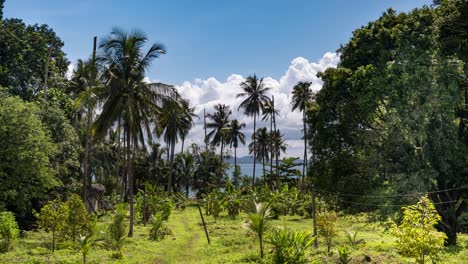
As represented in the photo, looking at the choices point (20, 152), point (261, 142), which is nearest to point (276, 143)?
point (261, 142)

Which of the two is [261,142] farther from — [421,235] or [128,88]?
[421,235]

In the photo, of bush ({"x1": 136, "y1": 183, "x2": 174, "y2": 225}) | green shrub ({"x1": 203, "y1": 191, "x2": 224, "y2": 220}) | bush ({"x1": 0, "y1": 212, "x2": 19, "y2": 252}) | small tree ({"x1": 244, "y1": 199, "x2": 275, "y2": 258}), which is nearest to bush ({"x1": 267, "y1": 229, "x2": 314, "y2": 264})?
small tree ({"x1": 244, "y1": 199, "x2": 275, "y2": 258})

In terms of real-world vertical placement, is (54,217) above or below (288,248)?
above

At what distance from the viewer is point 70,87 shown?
37.7m

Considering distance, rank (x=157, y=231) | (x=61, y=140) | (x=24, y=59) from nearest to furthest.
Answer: (x=157, y=231) → (x=61, y=140) → (x=24, y=59)

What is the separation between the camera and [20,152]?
21875 millimetres

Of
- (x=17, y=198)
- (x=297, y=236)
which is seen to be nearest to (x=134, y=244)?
(x=17, y=198)

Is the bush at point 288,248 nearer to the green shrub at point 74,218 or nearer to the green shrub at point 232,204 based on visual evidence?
the green shrub at point 74,218

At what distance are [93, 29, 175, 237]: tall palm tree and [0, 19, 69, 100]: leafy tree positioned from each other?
11338 millimetres

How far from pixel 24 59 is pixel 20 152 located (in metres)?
13.9

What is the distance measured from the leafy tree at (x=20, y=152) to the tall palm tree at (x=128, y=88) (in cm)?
334

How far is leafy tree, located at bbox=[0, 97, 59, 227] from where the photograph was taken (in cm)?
2184

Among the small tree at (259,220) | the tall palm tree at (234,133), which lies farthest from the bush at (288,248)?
the tall palm tree at (234,133)

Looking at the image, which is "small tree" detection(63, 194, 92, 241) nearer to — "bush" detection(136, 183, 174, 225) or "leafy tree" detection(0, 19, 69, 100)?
"bush" detection(136, 183, 174, 225)
